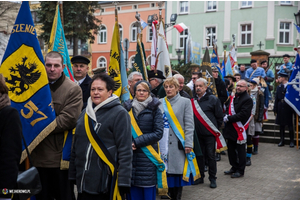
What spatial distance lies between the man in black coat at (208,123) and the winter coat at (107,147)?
342cm

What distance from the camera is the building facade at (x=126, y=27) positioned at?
37.2m

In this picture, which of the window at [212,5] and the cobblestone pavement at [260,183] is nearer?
the cobblestone pavement at [260,183]

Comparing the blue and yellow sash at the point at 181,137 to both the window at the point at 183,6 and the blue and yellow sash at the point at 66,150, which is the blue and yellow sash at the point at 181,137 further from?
the window at the point at 183,6

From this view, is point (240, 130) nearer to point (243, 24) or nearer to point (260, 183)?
point (260, 183)

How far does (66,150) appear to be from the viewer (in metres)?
3.95

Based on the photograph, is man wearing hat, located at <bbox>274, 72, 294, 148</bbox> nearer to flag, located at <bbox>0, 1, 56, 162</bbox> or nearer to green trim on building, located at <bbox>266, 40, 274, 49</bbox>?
flag, located at <bbox>0, 1, 56, 162</bbox>

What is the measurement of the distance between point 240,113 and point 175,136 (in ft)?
8.14

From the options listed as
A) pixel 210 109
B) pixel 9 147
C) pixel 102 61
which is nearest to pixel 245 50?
pixel 102 61

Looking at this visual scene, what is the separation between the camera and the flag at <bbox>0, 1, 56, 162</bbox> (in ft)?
12.8

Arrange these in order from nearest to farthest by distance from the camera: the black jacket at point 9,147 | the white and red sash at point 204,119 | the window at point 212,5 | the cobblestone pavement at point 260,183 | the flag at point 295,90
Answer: the black jacket at point 9,147
the cobblestone pavement at point 260,183
the white and red sash at point 204,119
the flag at point 295,90
the window at point 212,5

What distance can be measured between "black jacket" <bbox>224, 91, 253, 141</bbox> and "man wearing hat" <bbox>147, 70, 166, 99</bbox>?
6.29ft

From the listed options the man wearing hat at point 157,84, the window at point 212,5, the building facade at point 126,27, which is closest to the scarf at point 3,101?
the man wearing hat at point 157,84

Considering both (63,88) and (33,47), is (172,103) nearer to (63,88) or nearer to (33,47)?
(63,88)

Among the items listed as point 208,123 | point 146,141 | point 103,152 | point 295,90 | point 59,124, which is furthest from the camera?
point 295,90
